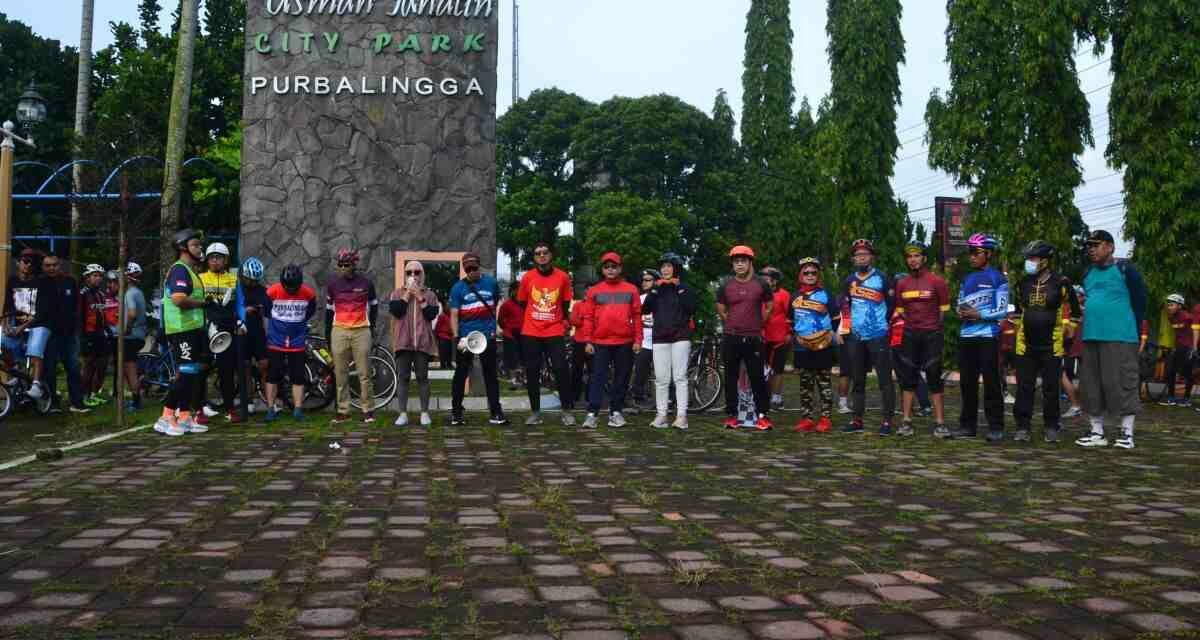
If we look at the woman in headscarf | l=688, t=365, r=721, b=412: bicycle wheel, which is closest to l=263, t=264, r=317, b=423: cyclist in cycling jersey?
the woman in headscarf

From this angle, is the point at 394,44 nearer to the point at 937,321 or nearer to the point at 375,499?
the point at 937,321

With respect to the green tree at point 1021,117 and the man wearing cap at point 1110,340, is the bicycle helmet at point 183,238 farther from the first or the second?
the green tree at point 1021,117

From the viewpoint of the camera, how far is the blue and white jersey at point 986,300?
32.3ft

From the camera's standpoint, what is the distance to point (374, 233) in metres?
18.9

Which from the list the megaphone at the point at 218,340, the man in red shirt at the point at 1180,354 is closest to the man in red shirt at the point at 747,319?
the megaphone at the point at 218,340

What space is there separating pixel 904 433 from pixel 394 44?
12.1 metres

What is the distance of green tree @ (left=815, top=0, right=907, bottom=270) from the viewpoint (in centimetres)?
3641

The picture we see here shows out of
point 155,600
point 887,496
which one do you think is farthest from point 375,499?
point 887,496

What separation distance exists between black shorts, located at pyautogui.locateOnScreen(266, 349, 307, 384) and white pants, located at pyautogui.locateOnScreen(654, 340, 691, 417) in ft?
12.7

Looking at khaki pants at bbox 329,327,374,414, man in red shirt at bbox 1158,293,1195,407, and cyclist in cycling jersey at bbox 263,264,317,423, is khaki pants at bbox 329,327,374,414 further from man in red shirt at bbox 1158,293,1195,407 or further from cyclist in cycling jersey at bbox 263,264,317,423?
man in red shirt at bbox 1158,293,1195,407

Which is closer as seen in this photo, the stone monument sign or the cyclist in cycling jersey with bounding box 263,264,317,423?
the cyclist in cycling jersey with bounding box 263,264,317,423

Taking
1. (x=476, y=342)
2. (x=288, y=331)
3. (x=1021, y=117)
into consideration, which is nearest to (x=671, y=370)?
(x=476, y=342)

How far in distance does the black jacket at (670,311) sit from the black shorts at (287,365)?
12.5 feet

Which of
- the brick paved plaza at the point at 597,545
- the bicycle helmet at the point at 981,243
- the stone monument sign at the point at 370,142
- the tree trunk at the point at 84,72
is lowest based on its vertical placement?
the brick paved plaza at the point at 597,545
